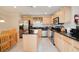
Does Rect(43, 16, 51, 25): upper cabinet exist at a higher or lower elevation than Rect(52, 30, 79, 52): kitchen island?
higher

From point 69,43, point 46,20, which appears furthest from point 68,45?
point 46,20

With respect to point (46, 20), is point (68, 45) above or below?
below

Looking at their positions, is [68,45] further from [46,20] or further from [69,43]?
[46,20]

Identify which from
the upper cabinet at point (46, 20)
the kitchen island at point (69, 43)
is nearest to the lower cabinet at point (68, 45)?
the kitchen island at point (69, 43)

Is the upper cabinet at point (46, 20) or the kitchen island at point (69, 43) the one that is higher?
the upper cabinet at point (46, 20)

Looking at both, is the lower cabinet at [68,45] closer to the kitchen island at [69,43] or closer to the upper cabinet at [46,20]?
the kitchen island at [69,43]

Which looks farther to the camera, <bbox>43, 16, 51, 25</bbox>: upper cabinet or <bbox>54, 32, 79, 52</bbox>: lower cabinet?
<bbox>43, 16, 51, 25</bbox>: upper cabinet

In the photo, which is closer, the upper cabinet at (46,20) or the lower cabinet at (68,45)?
the lower cabinet at (68,45)

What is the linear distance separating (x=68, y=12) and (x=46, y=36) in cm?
452

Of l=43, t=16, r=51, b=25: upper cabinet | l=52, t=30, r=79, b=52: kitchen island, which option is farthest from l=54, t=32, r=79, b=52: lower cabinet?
l=43, t=16, r=51, b=25: upper cabinet

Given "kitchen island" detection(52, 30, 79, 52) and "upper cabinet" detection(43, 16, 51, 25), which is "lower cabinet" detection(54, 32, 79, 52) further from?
"upper cabinet" detection(43, 16, 51, 25)
